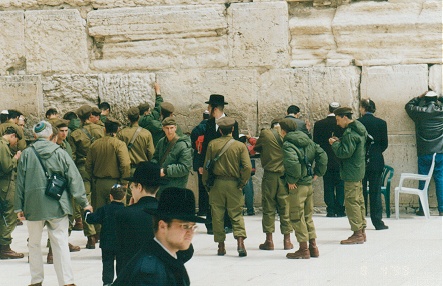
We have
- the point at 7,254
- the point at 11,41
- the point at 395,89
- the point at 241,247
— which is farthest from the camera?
the point at 11,41

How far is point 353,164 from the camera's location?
10.2 m

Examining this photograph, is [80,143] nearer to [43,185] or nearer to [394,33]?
[43,185]

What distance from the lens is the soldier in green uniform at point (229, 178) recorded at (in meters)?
9.47

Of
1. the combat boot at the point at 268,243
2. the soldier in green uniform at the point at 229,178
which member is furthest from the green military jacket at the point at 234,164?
the combat boot at the point at 268,243

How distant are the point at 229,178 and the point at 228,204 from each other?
0.93 feet

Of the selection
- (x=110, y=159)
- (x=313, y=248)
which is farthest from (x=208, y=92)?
(x=313, y=248)

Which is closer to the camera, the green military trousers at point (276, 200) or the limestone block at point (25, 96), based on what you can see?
the green military trousers at point (276, 200)

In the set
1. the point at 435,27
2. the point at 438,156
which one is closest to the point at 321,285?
the point at 438,156

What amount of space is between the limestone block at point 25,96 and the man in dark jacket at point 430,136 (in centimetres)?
570

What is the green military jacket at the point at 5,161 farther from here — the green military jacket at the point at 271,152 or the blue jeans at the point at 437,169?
the blue jeans at the point at 437,169

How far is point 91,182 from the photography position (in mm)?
10531

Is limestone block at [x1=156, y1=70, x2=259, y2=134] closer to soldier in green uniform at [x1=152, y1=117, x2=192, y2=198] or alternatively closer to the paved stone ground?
the paved stone ground

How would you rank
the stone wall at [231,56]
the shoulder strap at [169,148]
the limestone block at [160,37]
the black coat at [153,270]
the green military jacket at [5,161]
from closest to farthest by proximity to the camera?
1. the black coat at [153,270]
2. the green military jacket at [5,161]
3. the shoulder strap at [169,148]
4. the stone wall at [231,56]
5. the limestone block at [160,37]

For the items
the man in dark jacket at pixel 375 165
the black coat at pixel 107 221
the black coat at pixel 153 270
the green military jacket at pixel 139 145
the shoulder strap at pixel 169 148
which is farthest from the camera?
the man in dark jacket at pixel 375 165
